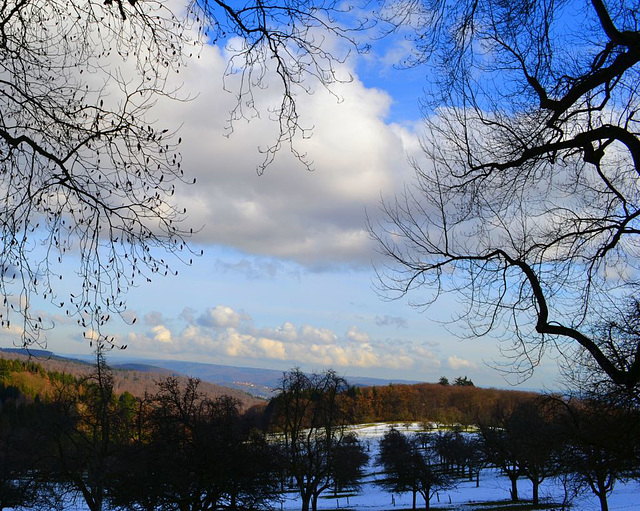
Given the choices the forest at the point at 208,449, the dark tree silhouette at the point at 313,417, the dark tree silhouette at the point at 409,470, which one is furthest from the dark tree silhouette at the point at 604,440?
the dark tree silhouette at the point at 409,470

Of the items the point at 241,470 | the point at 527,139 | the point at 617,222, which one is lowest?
the point at 241,470

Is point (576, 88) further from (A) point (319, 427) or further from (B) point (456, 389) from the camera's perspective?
(B) point (456, 389)

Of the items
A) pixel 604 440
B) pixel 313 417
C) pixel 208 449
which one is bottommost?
pixel 313 417

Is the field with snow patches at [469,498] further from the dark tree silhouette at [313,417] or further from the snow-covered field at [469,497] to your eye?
the dark tree silhouette at [313,417]

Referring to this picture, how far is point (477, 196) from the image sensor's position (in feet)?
21.0

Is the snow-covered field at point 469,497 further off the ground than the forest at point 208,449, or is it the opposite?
the forest at point 208,449

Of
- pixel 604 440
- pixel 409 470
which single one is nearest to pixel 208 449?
pixel 604 440

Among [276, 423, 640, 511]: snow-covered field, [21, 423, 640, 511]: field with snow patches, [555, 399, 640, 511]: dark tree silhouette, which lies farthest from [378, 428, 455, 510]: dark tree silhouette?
[555, 399, 640, 511]: dark tree silhouette

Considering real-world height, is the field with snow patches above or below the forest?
below

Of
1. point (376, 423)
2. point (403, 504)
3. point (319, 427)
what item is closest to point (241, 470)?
point (319, 427)

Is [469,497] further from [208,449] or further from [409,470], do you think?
[208,449]

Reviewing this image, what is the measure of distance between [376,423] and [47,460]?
95082mm

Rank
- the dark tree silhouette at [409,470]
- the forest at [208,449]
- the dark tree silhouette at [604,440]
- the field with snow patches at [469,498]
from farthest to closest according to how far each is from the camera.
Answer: the dark tree silhouette at [409,470] → the field with snow patches at [469,498] → the forest at [208,449] → the dark tree silhouette at [604,440]

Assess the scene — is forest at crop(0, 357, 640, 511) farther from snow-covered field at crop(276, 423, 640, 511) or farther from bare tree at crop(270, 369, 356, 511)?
snow-covered field at crop(276, 423, 640, 511)
